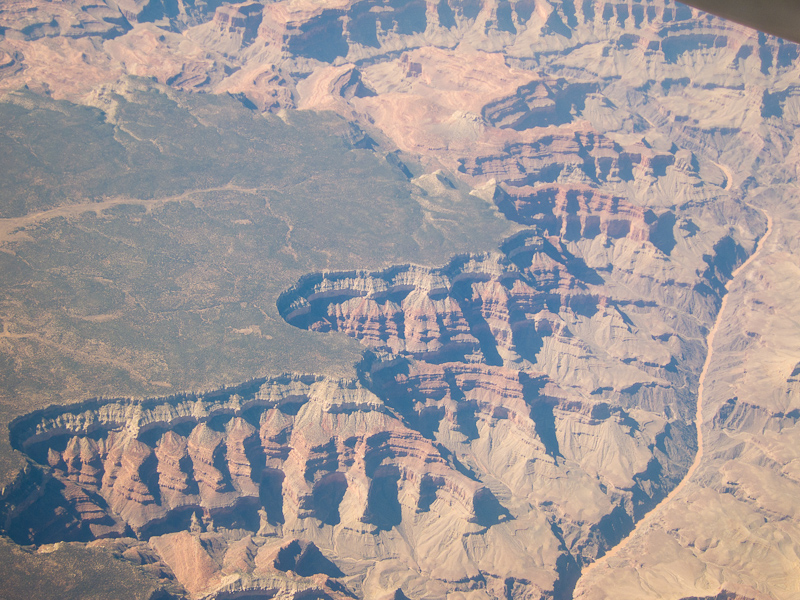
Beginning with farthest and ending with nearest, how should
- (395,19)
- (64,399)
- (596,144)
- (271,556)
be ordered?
(395,19) → (596,144) → (64,399) → (271,556)

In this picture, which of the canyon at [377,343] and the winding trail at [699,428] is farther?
the winding trail at [699,428]

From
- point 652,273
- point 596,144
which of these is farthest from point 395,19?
point 652,273

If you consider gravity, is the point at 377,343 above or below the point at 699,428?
above

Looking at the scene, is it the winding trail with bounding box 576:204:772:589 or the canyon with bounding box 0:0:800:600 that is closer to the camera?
the canyon with bounding box 0:0:800:600

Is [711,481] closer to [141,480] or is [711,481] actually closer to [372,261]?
[372,261]
